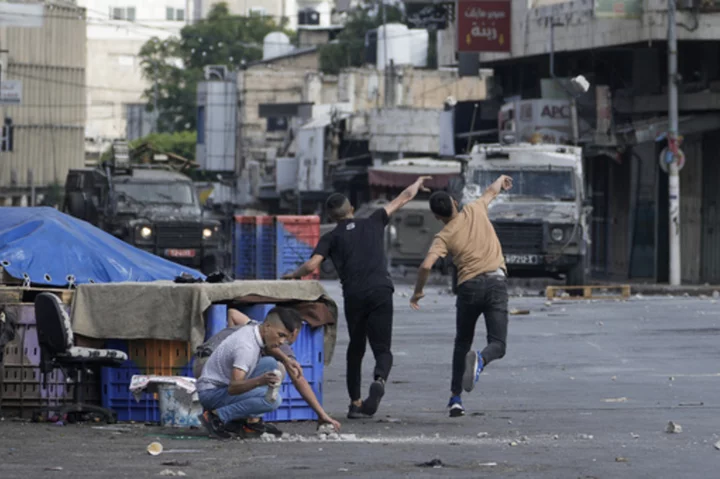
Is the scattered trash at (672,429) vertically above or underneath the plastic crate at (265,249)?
above

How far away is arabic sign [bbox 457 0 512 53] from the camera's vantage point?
169 feet

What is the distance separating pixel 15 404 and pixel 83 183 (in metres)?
31.2

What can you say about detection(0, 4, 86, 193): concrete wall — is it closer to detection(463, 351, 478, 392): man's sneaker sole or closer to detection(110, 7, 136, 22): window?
detection(110, 7, 136, 22): window

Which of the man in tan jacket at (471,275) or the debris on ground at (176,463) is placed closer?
the debris on ground at (176,463)

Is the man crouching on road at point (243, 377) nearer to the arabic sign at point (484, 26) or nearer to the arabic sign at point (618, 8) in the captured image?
the arabic sign at point (618, 8)

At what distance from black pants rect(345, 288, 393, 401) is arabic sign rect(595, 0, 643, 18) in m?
29.1

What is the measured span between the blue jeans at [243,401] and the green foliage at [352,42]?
91.5 meters

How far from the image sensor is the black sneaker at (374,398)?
13891 millimetres

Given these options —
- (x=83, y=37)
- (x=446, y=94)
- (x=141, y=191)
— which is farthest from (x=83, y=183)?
(x=83, y=37)

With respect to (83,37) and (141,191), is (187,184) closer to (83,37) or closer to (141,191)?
(141,191)

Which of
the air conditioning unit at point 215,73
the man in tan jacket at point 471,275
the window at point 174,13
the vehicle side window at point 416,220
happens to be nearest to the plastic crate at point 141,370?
the man in tan jacket at point 471,275

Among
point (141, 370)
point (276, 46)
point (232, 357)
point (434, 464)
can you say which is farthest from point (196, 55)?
point (434, 464)

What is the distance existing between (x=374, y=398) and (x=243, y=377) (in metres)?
1.92

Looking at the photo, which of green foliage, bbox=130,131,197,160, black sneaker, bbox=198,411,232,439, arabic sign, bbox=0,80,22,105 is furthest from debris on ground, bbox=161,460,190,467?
green foliage, bbox=130,131,197,160
